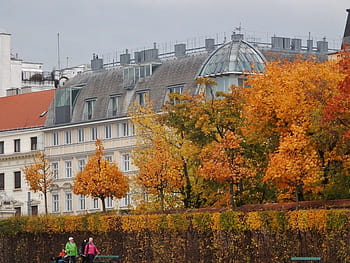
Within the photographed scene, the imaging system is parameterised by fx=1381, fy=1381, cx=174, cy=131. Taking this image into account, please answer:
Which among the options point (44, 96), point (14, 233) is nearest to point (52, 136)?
point (44, 96)

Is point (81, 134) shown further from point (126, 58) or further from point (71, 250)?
point (71, 250)

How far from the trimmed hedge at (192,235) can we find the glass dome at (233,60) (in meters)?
27.8

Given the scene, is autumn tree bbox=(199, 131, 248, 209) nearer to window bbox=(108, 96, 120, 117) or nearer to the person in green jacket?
the person in green jacket

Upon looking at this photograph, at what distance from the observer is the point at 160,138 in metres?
91.8

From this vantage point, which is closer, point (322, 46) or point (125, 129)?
point (125, 129)

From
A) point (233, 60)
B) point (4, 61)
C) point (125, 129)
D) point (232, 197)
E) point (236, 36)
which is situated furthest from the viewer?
point (4, 61)

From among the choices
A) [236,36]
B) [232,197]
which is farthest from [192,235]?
[236,36]

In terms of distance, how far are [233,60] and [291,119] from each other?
123 ft

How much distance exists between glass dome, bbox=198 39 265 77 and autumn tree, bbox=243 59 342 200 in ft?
103

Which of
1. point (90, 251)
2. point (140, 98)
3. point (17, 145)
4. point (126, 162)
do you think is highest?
point (140, 98)

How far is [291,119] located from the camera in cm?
7750

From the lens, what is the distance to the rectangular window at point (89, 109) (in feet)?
421

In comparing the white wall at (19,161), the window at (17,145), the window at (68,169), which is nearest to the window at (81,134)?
the window at (68,169)

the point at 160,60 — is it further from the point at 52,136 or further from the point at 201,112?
the point at 201,112
